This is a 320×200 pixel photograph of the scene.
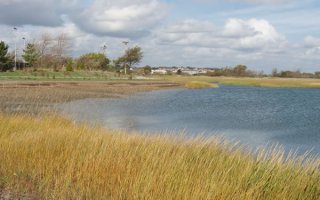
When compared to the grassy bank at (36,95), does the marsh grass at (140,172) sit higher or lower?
higher

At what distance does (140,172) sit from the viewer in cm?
696

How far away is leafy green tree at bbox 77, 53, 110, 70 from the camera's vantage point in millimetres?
93000

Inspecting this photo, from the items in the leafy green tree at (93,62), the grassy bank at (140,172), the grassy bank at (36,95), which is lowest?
the grassy bank at (36,95)

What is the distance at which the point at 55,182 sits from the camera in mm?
7176

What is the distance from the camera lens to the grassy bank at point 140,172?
6.46m

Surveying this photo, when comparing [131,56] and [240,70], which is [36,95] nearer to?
[131,56]

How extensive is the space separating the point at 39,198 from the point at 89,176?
94cm

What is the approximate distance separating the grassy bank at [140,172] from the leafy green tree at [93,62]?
277 ft

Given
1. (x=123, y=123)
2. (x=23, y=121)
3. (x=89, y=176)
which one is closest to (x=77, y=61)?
(x=123, y=123)

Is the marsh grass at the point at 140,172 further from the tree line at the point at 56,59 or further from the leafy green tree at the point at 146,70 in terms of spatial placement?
the leafy green tree at the point at 146,70

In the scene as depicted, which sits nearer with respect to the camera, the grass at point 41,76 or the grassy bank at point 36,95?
the grassy bank at point 36,95

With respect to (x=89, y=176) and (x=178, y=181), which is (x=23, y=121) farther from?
(x=178, y=181)

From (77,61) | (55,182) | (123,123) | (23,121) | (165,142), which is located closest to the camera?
(55,182)

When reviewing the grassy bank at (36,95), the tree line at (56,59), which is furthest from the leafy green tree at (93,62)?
the grassy bank at (36,95)
